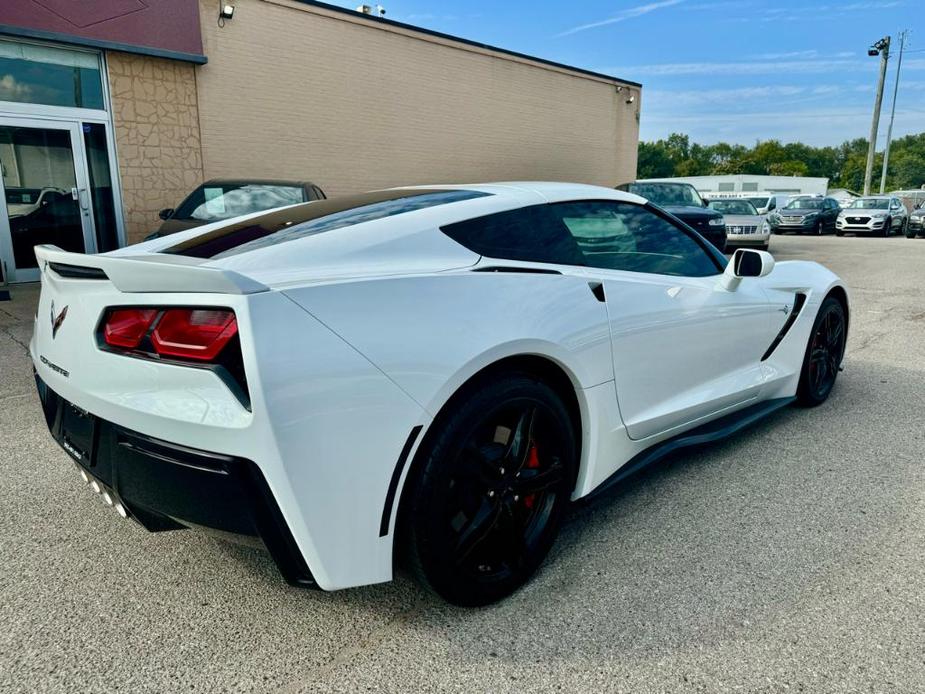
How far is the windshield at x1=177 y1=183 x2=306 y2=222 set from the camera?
8016mm

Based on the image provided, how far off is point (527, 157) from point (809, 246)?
28.5 feet

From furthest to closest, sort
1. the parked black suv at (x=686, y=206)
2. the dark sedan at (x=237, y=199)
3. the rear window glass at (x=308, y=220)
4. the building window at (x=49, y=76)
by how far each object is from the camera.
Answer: the parked black suv at (x=686, y=206) → the building window at (x=49, y=76) → the dark sedan at (x=237, y=199) → the rear window glass at (x=308, y=220)

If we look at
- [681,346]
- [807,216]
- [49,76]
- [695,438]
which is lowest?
[695,438]

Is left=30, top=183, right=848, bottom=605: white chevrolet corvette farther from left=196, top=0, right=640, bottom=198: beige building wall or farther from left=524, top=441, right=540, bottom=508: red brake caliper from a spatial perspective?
left=196, top=0, right=640, bottom=198: beige building wall

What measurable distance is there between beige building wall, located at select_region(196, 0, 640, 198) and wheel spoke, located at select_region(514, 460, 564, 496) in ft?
34.8

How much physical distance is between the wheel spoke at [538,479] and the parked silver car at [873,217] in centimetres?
2616

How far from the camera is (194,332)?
1762 millimetres

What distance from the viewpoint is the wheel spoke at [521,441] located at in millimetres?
2246

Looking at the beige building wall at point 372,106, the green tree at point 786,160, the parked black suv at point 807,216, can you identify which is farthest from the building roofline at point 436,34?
the green tree at point 786,160

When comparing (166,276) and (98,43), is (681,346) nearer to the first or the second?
(166,276)

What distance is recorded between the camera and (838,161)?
121812 millimetres

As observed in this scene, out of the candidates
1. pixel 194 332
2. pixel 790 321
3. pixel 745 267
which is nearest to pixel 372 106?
pixel 790 321

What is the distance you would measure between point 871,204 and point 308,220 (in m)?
28.0

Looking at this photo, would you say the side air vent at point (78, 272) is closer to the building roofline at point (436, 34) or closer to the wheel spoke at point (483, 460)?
the wheel spoke at point (483, 460)
